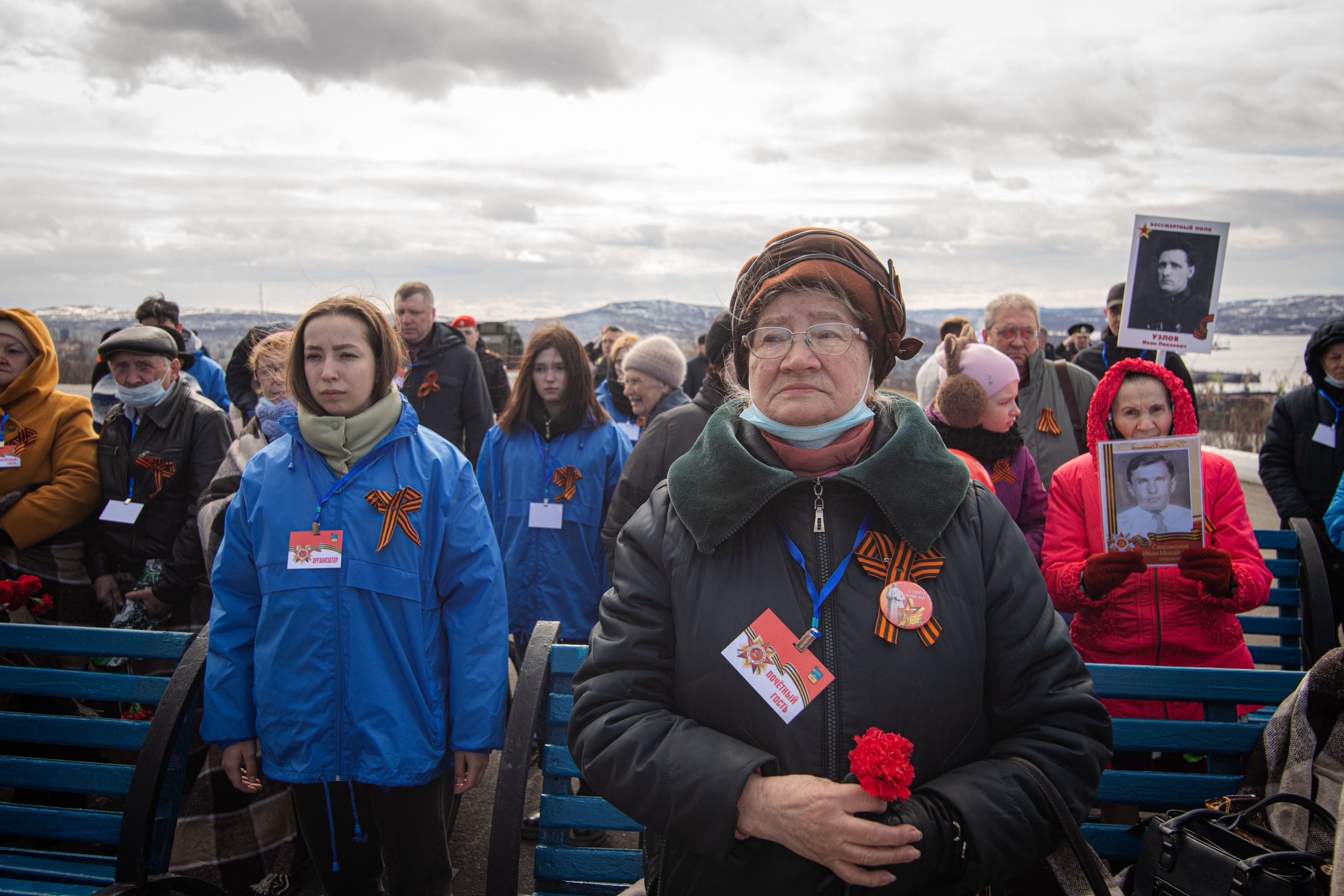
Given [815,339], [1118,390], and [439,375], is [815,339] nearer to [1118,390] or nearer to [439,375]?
[1118,390]

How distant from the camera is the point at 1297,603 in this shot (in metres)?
3.45

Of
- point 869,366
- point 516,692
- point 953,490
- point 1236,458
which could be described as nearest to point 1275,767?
point 953,490

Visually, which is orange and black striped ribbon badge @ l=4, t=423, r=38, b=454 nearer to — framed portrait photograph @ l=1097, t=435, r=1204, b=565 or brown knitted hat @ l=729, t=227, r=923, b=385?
brown knitted hat @ l=729, t=227, r=923, b=385

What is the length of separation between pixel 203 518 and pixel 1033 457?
4.09 meters

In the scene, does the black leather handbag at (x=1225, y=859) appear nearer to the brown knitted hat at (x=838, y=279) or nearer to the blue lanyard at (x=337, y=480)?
the brown knitted hat at (x=838, y=279)

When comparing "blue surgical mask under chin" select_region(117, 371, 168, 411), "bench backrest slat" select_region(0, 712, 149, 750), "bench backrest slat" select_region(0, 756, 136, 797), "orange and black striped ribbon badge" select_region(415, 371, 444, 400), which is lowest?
"bench backrest slat" select_region(0, 756, 136, 797)

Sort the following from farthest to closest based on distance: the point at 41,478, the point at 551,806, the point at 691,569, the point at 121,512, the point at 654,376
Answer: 1. the point at 654,376
2. the point at 41,478
3. the point at 121,512
4. the point at 551,806
5. the point at 691,569

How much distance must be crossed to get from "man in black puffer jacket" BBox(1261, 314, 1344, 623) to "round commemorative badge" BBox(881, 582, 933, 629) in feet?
14.0

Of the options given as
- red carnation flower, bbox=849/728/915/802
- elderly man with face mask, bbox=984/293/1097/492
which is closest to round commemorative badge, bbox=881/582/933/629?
red carnation flower, bbox=849/728/915/802

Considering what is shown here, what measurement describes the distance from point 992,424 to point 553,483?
2126 millimetres

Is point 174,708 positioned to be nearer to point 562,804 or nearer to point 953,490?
point 562,804

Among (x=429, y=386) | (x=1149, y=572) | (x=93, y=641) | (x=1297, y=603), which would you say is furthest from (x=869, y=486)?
(x=429, y=386)

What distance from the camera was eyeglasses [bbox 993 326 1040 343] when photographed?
4117 millimetres

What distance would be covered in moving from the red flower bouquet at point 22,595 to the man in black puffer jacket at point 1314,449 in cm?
660
